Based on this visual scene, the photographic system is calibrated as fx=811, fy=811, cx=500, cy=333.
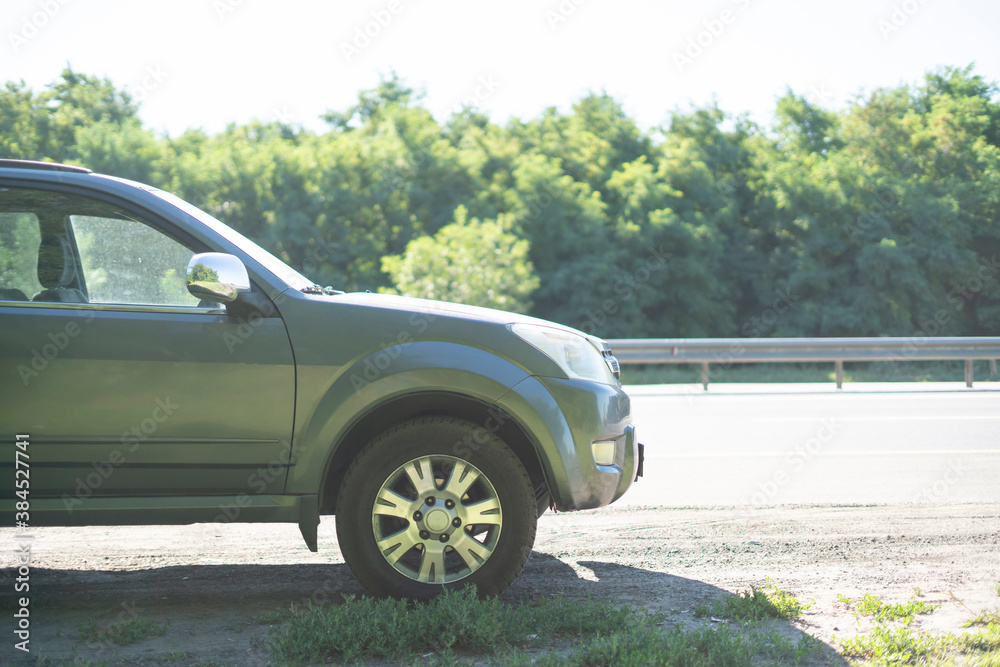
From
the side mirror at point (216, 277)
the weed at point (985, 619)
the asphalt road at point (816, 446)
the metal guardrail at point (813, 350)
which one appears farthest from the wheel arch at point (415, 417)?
the metal guardrail at point (813, 350)

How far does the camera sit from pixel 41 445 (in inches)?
131

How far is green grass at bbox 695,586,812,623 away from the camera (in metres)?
3.48

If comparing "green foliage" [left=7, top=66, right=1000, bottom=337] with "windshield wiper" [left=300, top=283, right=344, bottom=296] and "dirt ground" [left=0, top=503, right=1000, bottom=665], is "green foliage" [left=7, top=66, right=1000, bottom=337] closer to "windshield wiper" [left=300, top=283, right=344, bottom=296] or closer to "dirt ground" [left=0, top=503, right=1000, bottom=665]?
"dirt ground" [left=0, top=503, right=1000, bottom=665]

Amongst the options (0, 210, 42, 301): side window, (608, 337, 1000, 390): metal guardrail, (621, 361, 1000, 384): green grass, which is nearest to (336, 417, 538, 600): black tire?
(0, 210, 42, 301): side window

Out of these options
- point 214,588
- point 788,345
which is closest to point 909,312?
point 788,345

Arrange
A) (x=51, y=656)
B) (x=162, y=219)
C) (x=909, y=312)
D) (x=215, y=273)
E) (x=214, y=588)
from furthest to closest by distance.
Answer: (x=909, y=312) < (x=214, y=588) < (x=162, y=219) < (x=215, y=273) < (x=51, y=656)

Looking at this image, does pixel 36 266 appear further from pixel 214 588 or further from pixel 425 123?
pixel 425 123

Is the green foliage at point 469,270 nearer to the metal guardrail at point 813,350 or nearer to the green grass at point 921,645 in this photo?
the metal guardrail at point 813,350

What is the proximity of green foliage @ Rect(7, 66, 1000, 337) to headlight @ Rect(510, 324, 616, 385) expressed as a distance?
24.3m

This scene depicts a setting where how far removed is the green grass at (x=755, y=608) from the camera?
3.48 meters

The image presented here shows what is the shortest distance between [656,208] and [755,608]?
93.8 ft

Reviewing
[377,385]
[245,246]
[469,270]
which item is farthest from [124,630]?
[469,270]

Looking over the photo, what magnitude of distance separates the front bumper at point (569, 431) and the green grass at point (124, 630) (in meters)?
1.72

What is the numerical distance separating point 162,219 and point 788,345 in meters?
12.3
